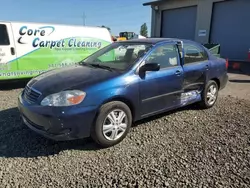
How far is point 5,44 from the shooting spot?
670cm

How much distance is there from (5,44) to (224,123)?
19.8ft

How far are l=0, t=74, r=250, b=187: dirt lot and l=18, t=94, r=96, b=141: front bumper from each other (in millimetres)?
312

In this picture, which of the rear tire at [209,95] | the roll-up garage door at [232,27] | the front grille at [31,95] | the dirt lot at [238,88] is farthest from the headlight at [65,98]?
the roll-up garage door at [232,27]

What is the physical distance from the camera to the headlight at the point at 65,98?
9.96 feet

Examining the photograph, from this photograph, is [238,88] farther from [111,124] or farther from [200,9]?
[200,9]

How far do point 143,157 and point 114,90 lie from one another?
989 millimetres

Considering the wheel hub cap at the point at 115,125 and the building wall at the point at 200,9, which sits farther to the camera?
the building wall at the point at 200,9

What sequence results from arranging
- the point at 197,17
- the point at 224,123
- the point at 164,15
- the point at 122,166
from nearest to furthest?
the point at 122,166
the point at 224,123
the point at 197,17
the point at 164,15

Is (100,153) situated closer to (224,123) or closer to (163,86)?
(163,86)

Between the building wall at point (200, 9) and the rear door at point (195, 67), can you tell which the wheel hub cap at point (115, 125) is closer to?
the rear door at point (195, 67)

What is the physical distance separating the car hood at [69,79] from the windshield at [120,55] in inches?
11.3

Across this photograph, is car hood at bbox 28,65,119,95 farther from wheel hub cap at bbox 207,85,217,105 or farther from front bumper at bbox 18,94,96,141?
wheel hub cap at bbox 207,85,217,105

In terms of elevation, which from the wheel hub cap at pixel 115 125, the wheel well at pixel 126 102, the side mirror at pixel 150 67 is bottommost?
the wheel hub cap at pixel 115 125

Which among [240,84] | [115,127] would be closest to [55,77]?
[115,127]
